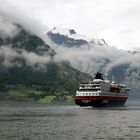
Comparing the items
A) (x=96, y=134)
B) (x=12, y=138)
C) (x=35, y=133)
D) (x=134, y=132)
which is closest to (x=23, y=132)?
(x=35, y=133)

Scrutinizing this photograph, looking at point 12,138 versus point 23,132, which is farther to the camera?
point 23,132

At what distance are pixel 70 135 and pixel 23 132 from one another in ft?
48.9

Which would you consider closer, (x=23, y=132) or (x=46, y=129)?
(x=23, y=132)

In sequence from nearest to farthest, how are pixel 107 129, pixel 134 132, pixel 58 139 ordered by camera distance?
pixel 58 139 < pixel 134 132 < pixel 107 129

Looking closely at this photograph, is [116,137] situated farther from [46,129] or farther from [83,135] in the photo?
[46,129]

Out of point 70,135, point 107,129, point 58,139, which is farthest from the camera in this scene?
point 107,129

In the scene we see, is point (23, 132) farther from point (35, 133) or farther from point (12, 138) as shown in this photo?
point (12, 138)

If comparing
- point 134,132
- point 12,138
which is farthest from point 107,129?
point 12,138

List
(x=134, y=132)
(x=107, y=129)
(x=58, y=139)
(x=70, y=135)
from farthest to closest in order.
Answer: (x=107, y=129) → (x=134, y=132) → (x=70, y=135) → (x=58, y=139)

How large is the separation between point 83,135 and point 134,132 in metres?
17.7

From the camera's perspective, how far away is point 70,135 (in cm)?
10725

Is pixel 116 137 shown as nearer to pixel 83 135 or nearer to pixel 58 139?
pixel 83 135

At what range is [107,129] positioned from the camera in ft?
408

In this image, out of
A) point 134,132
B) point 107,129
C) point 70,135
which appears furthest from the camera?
point 107,129
